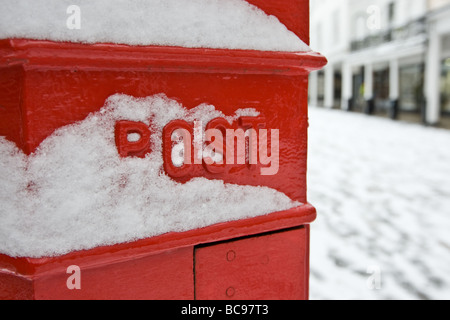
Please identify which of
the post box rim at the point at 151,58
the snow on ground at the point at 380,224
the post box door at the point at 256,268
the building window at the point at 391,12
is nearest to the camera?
the post box rim at the point at 151,58

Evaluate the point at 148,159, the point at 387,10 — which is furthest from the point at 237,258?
the point at 387,10

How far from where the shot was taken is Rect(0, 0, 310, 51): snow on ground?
80 cm

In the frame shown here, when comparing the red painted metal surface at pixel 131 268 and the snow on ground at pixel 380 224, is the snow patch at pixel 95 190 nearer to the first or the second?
the red painted metal surface at pixel 131 268

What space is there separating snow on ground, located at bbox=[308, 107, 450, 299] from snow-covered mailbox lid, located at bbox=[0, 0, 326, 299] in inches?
58.1

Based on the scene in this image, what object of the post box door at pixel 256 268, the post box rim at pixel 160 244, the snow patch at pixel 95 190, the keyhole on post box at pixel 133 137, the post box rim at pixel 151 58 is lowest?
the post box door at pixel 256 268

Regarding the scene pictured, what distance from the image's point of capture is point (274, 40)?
1.05m

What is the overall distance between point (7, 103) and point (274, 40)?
0.69 metres

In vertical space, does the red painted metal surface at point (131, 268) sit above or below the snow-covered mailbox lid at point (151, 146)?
below

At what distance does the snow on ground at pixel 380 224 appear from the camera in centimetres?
266

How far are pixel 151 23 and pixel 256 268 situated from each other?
0.74 meters

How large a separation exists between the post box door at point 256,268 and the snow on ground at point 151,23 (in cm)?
55

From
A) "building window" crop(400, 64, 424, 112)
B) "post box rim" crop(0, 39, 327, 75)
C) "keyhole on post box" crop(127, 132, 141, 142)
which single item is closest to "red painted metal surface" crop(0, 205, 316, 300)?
"keyhole on post box" crop(127, 132, 141, 142)

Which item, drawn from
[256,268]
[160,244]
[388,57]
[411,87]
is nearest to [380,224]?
[256,268]

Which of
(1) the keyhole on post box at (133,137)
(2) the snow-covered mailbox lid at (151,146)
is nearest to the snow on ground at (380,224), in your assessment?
(2) the snow-covered mailbox lid at (151,146)
